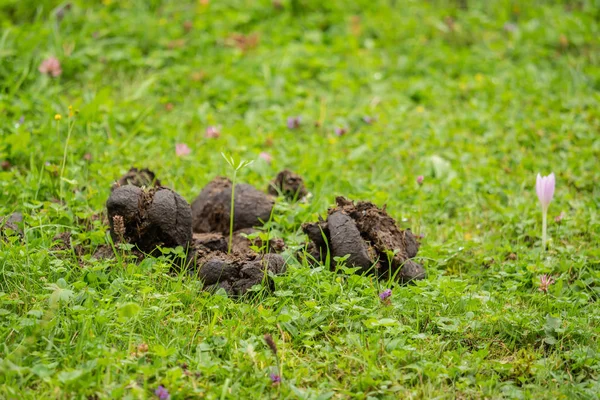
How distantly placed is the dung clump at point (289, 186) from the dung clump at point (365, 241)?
71cm

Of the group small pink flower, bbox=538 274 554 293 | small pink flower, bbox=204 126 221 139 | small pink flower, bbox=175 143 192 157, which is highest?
small pink flower, bbox=175 143 192 157

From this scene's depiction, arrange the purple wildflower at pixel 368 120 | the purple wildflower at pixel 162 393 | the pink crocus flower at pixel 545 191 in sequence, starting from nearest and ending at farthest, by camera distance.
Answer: the purple wildflower at pixel 162 393 < the pink crocus flower at pixel 545 191 < the purple wildflower at pixel 368 120

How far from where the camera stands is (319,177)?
4.46 m

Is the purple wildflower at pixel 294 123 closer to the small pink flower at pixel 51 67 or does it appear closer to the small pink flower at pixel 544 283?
the small pink flower at pixel 51 67

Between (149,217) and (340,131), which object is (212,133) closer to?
(340,131)

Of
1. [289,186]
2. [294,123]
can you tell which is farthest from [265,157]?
[294,123]

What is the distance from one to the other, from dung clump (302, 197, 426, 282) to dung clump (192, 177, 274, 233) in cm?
45

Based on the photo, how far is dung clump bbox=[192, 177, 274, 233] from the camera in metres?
3.78

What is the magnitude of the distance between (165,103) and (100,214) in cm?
203

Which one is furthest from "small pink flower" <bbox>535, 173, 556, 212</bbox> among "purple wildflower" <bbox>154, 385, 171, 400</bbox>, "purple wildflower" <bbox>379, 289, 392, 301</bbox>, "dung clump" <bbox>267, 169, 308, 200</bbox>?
"purple wildflower" <bbox>154, 385, 171, 400</bbox>

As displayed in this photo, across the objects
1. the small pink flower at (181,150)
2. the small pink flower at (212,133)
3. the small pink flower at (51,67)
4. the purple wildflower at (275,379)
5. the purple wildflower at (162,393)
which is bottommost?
the purple wildflower at (275,379)

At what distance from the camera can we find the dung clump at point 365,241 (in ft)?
10.9

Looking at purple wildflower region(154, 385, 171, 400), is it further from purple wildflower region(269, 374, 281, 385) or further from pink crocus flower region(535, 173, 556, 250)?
pink crocus flower region(535, 173, 556, 250)

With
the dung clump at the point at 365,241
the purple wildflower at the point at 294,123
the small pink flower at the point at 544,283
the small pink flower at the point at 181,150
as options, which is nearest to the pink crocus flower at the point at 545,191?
the small pink flower at the point at 544,283
